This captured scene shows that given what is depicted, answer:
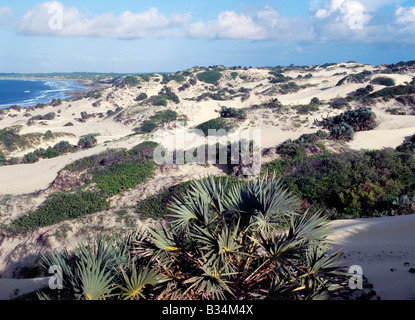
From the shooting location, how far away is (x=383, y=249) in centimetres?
666

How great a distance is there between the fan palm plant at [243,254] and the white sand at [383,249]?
1.50 m

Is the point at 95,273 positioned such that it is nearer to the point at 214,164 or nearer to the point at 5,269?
the point at 5,269

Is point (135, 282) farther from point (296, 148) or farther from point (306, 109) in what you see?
point (306, 109)

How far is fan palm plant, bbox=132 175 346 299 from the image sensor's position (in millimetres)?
3771

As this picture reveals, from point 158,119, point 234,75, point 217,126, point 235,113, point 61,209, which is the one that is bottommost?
point 61,209

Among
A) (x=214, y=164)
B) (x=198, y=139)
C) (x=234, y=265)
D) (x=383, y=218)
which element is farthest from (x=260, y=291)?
(x=198, y=139)

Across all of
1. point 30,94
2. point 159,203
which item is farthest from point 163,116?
point 30,94

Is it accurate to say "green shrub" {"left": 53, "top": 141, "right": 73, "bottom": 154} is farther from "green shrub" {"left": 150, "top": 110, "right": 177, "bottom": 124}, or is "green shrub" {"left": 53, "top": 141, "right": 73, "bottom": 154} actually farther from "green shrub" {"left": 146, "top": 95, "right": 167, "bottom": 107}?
"green shrub" {"left": 146, "top": 95, "right": 167, "bottom": 107}

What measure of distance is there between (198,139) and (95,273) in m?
15.9

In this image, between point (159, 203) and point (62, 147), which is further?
point (62, 147)

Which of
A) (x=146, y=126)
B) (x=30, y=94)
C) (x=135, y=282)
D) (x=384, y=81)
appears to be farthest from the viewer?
(x=30, y=94)

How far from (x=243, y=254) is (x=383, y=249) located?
4.68 m

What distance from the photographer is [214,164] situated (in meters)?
15.0
